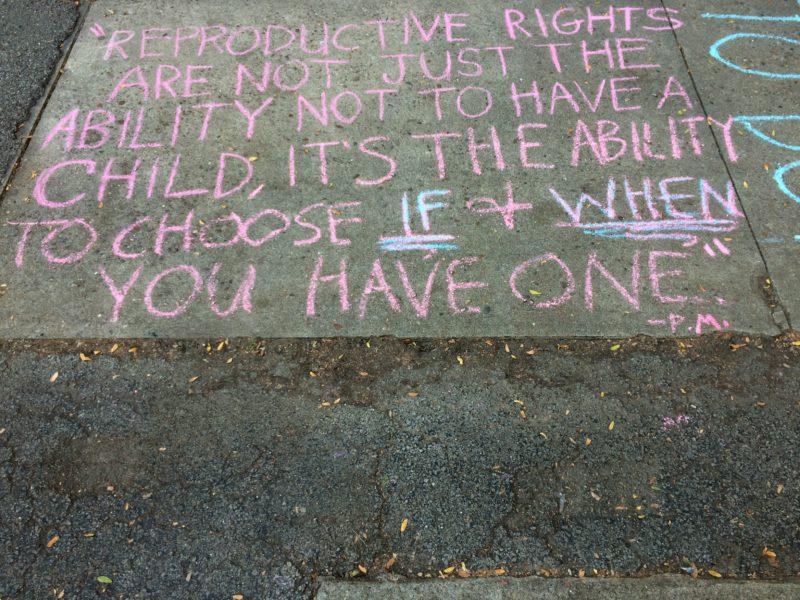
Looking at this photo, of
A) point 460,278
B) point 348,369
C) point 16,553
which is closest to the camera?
point 16,553

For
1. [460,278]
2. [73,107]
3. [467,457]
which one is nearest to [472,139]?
[460,278]

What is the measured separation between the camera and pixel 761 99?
448cm

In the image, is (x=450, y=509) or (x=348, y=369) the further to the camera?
(x=348, y=369)

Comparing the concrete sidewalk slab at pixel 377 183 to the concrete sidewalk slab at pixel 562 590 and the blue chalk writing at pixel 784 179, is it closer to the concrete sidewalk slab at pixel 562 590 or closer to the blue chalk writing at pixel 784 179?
the blue chalk writing at pixel 784 179

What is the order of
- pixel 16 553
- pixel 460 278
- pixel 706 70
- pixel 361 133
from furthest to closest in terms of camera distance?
pixel 706 70 < pixel 361 133 < pixel 460 278 < pixel 16 553

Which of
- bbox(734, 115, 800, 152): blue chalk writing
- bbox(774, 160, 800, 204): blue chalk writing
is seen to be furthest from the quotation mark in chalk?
bbox(734, 115, 800, 152): blue chalk writing

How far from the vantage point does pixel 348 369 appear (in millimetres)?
3275

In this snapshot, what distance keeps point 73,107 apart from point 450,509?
13.0 ft

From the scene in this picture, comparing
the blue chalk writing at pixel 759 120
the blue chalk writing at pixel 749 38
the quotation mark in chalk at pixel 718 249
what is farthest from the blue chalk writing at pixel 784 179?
the blue chalk writing at pixel 749 38

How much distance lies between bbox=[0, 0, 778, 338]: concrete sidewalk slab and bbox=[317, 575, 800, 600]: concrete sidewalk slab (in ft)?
4.22

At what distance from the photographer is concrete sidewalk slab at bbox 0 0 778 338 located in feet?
11.4

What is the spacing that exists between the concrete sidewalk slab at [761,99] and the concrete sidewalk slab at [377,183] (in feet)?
0.47

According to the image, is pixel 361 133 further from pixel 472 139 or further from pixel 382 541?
pixel 382 541

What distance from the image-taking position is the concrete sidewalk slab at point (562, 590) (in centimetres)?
256
